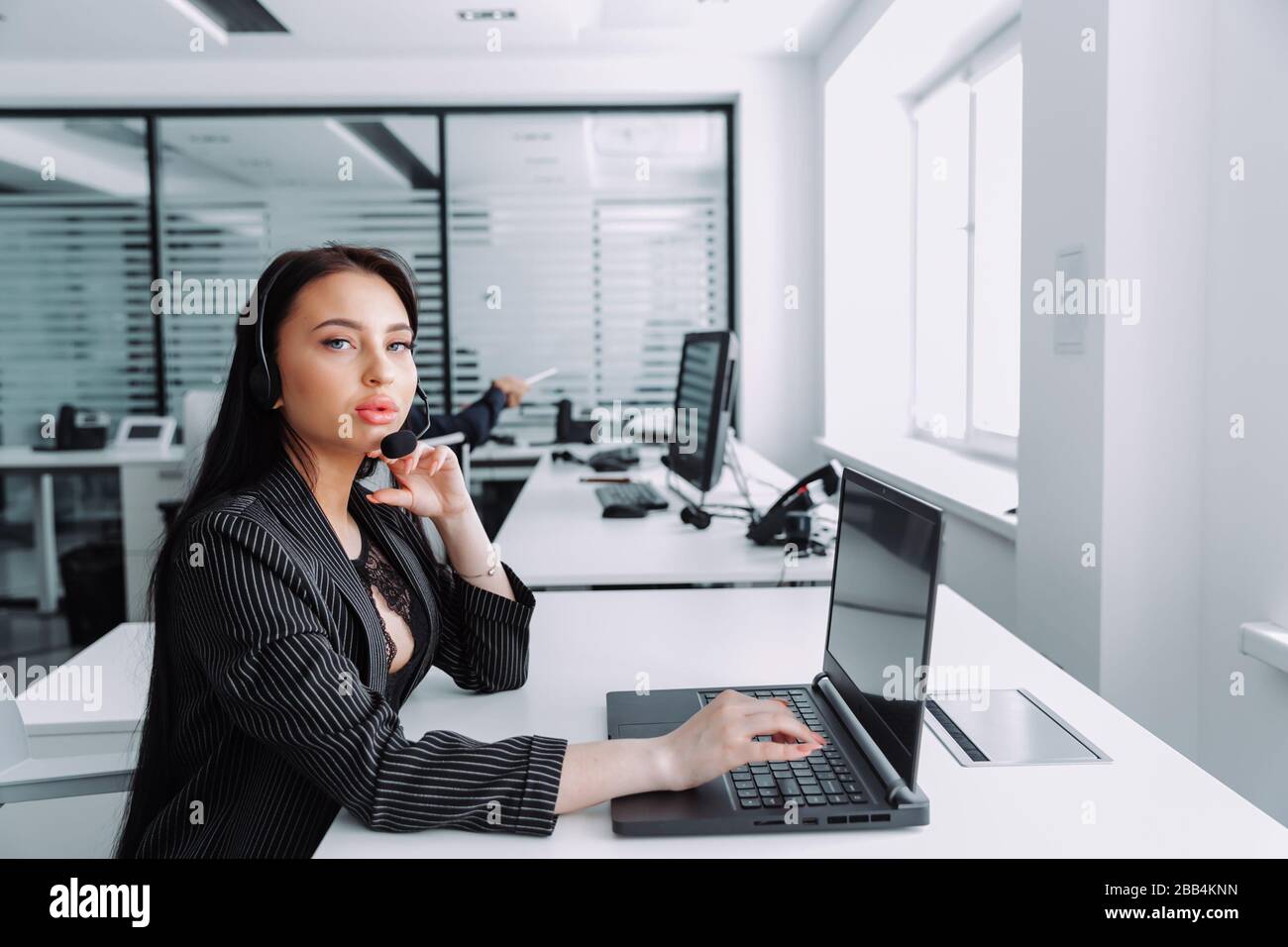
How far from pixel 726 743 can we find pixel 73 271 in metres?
5.38

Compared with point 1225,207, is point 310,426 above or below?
below

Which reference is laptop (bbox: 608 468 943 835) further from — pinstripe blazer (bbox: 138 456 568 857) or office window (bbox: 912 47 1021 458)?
office window (bbox: 912 47 1021 458)

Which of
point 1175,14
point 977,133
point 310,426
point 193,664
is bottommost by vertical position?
point 193,664

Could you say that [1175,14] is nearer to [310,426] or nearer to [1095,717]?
[1095,717]

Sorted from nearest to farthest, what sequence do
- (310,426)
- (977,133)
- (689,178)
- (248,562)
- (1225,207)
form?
(248,562), (310,426), (1225,207), (977,133), (689,178)

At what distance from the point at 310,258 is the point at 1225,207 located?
5.53ft

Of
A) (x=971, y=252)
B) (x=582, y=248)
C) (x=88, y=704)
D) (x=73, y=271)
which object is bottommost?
(x=88, y=704)

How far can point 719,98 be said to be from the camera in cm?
521

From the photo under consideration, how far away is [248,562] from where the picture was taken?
1013 mm

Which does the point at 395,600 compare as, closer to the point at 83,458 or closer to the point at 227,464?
the point at 227,464

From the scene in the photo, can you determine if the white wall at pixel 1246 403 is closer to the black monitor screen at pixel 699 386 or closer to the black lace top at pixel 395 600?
the black monitor screen at pixel 699 386

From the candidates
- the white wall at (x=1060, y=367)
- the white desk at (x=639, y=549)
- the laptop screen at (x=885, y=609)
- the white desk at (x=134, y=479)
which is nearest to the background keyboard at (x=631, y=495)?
the white desk at (x=639, y=549)

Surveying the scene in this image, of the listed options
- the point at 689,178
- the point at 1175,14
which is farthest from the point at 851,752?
the point at 689,178

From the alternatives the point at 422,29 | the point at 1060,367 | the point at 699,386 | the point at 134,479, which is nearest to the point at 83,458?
the point at 134,479
